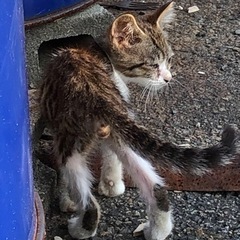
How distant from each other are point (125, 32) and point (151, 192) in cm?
77

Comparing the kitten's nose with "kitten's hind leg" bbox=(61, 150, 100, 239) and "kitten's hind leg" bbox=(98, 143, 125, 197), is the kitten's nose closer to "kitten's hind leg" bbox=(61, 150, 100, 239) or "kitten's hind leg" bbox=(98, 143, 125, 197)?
"kitten's hind leg" bbox=(98, 143, 125, 197)

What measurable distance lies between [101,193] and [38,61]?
1019 mm

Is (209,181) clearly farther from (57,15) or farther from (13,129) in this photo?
(13,129)

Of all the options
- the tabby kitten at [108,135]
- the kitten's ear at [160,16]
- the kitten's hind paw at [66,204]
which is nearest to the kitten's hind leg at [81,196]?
the tabby kitten at [108,135]

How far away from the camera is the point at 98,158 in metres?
3.71

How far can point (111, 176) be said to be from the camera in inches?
140

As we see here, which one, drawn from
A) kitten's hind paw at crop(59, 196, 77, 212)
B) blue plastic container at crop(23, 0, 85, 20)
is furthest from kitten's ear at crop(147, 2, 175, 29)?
kitten's hind paw at crop(59, 196, 77, 212)

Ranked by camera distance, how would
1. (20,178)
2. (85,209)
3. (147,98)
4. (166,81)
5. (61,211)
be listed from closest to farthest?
(20,178) → (85,209) → (61,211) → (166,81) → (147,98)

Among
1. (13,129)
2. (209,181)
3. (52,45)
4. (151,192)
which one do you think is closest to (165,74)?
(209,181)

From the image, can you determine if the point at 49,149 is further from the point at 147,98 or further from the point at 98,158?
the point at 147,98

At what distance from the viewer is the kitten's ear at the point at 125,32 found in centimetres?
356

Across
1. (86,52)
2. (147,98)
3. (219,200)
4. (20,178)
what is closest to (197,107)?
(147,98)

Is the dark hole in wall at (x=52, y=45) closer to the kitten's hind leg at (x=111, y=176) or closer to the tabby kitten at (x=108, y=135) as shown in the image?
the tabby kitten at (x=108, y=135)

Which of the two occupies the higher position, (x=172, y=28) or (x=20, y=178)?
(x=20, y=178)
